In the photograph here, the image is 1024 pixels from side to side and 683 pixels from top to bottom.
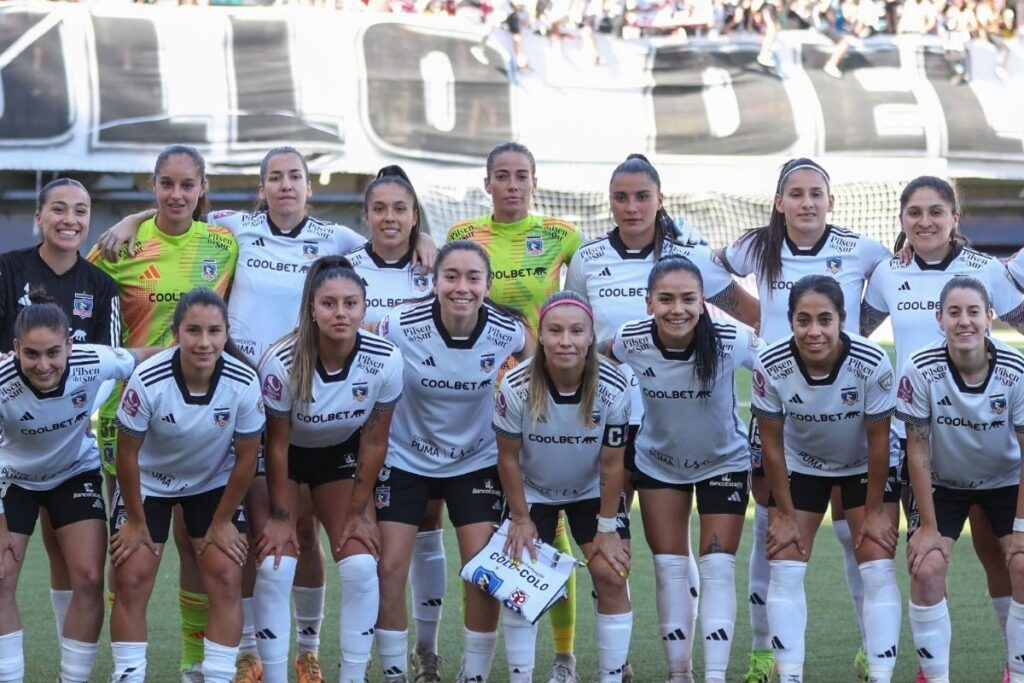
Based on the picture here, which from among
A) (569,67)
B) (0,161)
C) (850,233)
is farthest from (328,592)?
(569,67)

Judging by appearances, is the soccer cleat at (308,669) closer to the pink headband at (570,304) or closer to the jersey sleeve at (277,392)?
the jersey sleeve at (277,392)

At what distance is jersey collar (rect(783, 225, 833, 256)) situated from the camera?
510cm

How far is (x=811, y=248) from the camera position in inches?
201

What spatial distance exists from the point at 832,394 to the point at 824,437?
18 centimetres

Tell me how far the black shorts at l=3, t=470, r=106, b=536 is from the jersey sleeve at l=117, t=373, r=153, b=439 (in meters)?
0.39

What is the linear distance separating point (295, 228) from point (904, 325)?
231cm

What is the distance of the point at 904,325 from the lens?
5012mm

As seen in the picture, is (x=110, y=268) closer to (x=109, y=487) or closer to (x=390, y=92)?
(x=109, y=487)

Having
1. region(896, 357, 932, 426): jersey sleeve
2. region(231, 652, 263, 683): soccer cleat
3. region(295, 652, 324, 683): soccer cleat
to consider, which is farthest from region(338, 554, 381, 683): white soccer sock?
region(896, 357, 932, 426): jersey sleeve

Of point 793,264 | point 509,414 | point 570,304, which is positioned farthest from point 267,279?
point 793,264

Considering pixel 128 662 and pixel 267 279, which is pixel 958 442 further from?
pixel 128 662

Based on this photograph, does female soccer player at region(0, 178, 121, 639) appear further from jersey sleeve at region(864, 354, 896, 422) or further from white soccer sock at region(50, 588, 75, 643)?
jersey sleeve at region(864, 354, 896, 422)

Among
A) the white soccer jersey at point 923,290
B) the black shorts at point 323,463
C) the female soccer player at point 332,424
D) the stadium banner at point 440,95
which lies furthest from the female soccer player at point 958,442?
the stadium banner at point 440,95

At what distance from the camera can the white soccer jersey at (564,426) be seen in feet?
15.0
